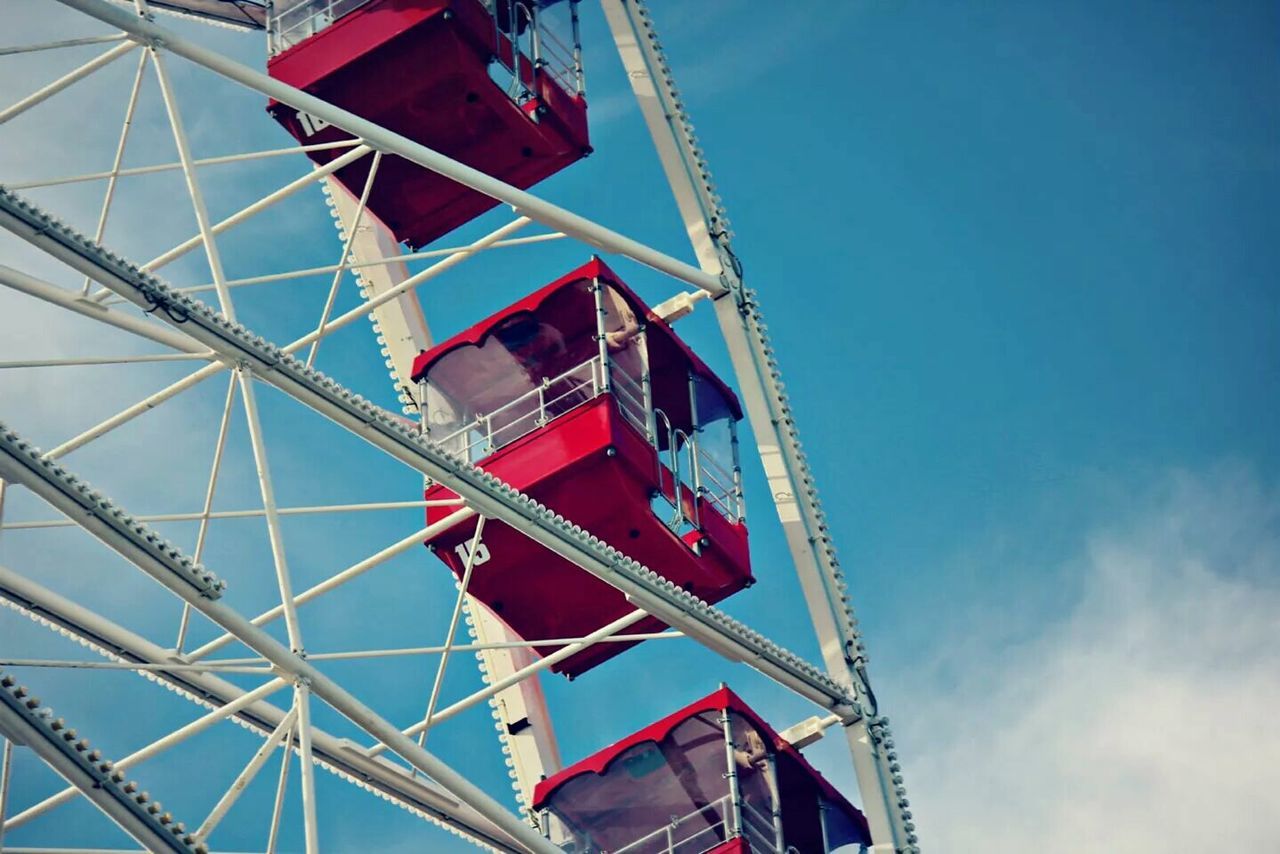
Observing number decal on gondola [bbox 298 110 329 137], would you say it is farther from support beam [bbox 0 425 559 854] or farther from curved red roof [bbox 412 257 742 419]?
support beam [bbox 0 425 559 854]

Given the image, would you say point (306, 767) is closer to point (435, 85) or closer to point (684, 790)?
point (684, 790)

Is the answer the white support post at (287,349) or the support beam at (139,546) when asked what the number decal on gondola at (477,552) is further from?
the support beam at (139,546)

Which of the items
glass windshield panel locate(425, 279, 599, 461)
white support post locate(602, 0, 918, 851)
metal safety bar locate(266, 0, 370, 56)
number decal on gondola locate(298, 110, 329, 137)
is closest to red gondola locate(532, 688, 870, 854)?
white support post locate(602, 0, 918, 851)

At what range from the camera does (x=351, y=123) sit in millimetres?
22438

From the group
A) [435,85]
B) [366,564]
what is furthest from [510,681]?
[435,85]

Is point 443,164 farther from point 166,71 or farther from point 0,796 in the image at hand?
point 0,796

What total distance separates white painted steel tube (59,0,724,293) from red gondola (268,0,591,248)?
3864 mm

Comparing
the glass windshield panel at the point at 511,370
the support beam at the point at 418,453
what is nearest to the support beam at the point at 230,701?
the support beam at the point at 418,453

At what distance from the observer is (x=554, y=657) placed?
23.6 meters

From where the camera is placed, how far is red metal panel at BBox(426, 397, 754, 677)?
25453 mm

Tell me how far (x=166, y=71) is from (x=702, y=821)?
827 cm

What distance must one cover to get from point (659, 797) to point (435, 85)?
24.5 ft

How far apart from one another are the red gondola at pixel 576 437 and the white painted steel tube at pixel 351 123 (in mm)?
2241

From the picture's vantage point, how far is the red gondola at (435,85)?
27.4m
